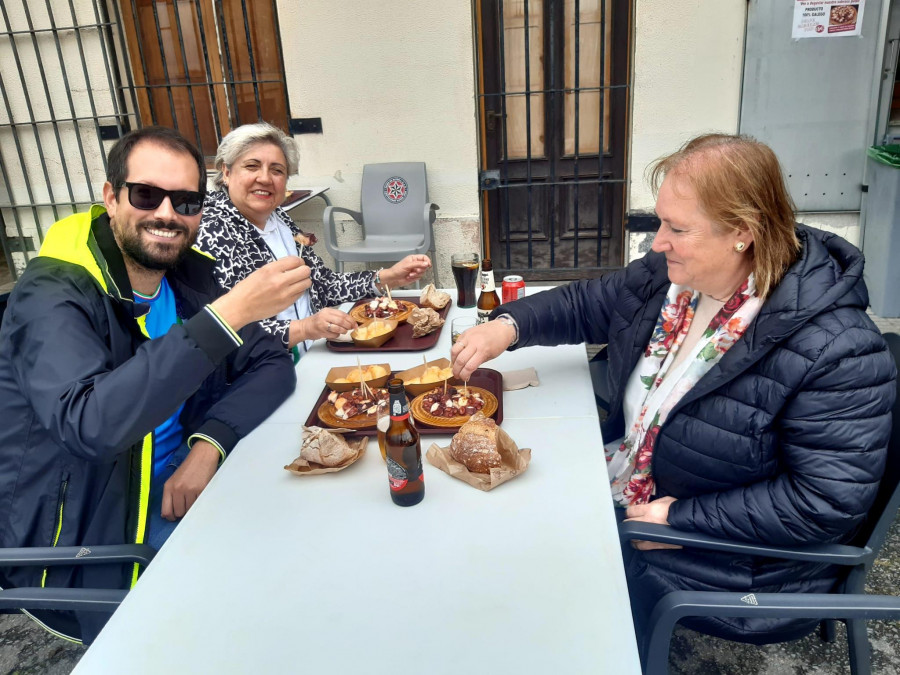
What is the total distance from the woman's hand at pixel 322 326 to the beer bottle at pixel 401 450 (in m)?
0.96

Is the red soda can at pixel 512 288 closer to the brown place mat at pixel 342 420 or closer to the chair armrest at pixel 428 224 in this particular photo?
the brown place mat at pixel 342 420

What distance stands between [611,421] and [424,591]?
1.03m

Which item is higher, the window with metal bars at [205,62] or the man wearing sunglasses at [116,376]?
the window with metal bars at [205,62]

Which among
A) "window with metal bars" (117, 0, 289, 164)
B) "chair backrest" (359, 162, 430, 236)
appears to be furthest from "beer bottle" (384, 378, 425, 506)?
"window with metal bars" (117, 0, 289, 164)

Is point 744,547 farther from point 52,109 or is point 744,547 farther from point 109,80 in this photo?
point 52,109

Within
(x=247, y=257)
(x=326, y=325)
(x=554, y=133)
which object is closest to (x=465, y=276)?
(x=326, y=325)

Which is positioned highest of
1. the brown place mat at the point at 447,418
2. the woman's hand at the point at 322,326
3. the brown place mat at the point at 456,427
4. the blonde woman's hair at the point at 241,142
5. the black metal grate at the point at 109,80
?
the black metal grate at the point at 109,80

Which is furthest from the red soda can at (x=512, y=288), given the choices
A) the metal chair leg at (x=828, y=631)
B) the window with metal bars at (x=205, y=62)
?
the window with metal bars at (x=205, y=62)

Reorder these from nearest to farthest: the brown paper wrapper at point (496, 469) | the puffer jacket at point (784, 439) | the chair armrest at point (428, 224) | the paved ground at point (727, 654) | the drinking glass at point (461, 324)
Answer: the puffer jacket at point (784, 439), the brown paper wrapper at point (496, 469), the paved ground at point (727, 654), the drinking glass at point (461, 324), the chair armrest at point (428, 224)

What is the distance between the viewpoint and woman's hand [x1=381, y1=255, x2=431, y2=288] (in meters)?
2.77

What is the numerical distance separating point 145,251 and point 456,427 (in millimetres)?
978

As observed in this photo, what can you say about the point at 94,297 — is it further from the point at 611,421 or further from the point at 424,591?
the point at 611,421

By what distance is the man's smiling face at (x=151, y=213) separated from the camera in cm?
173

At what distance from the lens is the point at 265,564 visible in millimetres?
1259
